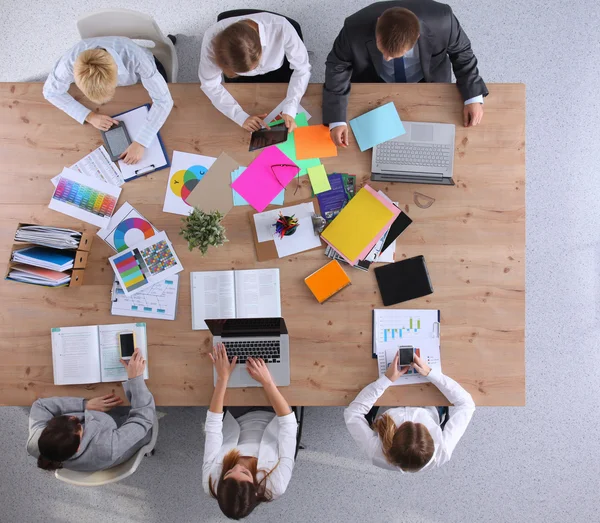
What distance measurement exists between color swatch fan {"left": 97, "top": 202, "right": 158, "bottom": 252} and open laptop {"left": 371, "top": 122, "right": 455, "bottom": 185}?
993 millimetres

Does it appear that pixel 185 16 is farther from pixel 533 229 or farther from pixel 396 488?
pixel 396 488

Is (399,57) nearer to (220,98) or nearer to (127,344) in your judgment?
(220,98)

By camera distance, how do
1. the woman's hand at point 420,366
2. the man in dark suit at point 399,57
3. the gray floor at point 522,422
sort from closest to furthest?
the man in dark suit at point 399,57 → the woman's hand at point 420,366 → the gray floor at point 522,422

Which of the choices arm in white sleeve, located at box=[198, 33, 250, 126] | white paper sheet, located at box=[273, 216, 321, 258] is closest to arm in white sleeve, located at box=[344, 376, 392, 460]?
white paper sheet, located at box=[273, 216, 321, 258]

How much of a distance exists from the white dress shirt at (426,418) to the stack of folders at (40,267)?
1.29 meters

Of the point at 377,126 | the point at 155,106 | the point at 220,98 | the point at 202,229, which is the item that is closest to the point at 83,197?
the point at 155,106

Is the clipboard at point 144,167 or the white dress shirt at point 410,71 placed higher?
the white dress shirt at point 410,71

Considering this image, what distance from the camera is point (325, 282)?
188 centimetres

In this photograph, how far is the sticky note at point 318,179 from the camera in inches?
74.3

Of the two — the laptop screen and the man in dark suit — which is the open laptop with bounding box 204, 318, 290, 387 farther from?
the man in dark suit

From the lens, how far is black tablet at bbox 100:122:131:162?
1907mm

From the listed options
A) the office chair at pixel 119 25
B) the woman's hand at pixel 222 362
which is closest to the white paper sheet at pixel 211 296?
the woman's hand at pixel 222 362

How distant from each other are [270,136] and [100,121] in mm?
708

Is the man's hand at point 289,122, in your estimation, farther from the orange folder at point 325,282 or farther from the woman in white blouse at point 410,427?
the woman in white blouse at point 410,427
